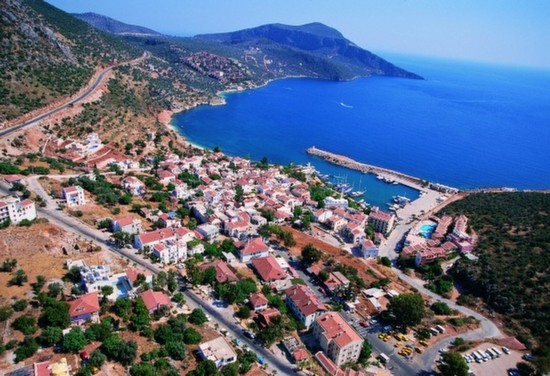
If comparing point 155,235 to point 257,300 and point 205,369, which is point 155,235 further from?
point 205,369

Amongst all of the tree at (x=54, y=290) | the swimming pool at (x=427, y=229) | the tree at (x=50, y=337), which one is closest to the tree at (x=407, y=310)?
the swimming pool at (x=427, y=229)

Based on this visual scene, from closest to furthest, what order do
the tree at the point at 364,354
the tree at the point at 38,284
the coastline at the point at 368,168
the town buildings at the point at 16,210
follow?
1. the tree at the point at 38,284
2. the tree at the point at 364,354
3. the town buildings at the point at 16,210
4. the coastline at the point at 368,168

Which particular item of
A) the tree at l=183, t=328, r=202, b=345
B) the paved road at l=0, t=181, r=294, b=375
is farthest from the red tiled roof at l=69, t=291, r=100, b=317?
the paved road at l=0, t=181, r=294, b=375

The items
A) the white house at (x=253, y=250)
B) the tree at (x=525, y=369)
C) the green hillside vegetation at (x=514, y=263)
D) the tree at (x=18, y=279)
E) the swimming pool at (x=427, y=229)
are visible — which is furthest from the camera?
the swimming pool at (x=427, y=229)

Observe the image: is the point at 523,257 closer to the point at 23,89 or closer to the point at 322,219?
the point at 322,219

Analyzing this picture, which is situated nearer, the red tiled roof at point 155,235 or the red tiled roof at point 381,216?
the red tiled roof at point 155,235

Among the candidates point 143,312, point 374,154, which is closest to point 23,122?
point 143,312

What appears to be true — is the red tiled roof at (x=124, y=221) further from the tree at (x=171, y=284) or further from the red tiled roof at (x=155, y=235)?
the tree at (x=171, y=284)
